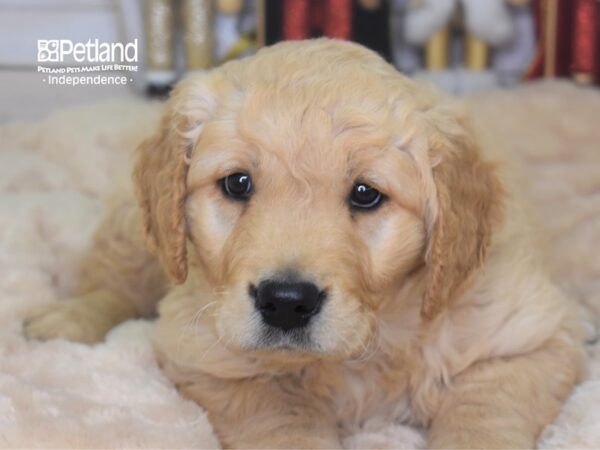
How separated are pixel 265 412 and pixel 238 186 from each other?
594mm

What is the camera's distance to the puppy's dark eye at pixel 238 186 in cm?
235

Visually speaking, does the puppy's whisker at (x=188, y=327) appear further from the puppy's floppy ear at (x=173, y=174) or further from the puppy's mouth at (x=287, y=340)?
the puppy's mouth at (x=287, y=340)

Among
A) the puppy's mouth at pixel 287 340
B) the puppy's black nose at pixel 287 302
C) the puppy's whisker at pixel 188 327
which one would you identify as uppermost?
the puppy's black nose at pixel 287 302

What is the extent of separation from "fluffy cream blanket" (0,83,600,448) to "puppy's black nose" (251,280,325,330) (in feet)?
1.48

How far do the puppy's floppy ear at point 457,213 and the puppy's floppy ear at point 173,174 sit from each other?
0.62 m

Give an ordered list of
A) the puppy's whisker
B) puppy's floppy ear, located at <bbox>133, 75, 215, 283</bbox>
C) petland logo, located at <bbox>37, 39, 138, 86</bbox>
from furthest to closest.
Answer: petland logo, located at <bbox>37, 39, 138, 86</bbox> → the puppy's whisker → puppy's floppy ear, located at <bbox>133, 75, 215, 283</bbox>

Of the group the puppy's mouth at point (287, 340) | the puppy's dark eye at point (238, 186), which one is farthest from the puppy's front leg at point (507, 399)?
the puppy's dark eye at point (238, 186)

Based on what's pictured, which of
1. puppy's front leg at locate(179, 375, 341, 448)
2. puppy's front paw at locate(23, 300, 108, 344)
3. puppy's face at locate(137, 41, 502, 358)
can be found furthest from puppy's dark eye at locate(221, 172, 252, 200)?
puppy's front paw at locate(23, 300, 108, 344)

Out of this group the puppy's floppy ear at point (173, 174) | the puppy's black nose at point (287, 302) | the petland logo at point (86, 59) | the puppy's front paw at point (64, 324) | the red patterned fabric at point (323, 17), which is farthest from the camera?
the red patterned fabric at point (323, 17)

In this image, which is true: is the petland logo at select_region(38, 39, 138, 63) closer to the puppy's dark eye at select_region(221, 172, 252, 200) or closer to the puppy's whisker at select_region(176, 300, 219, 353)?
the puppy's whisker at select_region(176, 300, 219, 353)

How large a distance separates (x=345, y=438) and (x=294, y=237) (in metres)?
0.71

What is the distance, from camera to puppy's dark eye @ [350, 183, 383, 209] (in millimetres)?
2289

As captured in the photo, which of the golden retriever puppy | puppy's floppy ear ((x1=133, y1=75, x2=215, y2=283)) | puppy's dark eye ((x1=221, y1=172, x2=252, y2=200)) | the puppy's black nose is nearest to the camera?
the puppy's black nose

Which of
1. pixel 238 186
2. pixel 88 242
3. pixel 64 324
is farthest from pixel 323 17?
pixel 238 186
